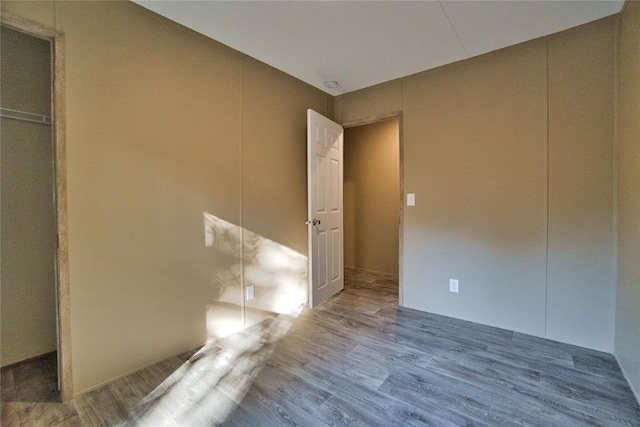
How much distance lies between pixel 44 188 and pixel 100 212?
2.50 feet

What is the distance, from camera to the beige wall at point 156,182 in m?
1.65

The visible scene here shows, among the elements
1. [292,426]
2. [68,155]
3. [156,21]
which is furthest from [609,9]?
[68,155]

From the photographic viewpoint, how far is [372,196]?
4457mm

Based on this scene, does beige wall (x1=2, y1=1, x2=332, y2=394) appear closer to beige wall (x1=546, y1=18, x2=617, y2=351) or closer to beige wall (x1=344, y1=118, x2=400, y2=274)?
beige wall (x1=344, y1=118, x2=400, y2=274)

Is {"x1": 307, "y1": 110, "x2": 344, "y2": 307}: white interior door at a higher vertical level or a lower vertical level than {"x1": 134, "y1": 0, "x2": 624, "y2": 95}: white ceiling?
lower

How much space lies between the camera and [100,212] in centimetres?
172

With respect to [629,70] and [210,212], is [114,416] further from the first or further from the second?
[629,70]

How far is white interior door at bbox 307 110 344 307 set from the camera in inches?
113

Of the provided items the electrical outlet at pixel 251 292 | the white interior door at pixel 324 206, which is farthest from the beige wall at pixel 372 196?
the electrical outlet at pixel 251 292

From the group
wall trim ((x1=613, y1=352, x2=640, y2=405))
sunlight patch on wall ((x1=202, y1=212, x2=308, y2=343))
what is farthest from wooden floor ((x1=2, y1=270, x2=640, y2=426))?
sunlight patch on wall ((x1=202, y1=212, x2=308, y2=343))

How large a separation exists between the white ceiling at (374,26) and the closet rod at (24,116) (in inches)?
41.8

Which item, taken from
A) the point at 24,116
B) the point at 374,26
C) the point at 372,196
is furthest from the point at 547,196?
the point at 24,116

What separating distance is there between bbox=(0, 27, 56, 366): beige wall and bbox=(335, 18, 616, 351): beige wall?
2.97m

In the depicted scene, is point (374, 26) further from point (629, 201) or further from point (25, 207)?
point (25, 207)
